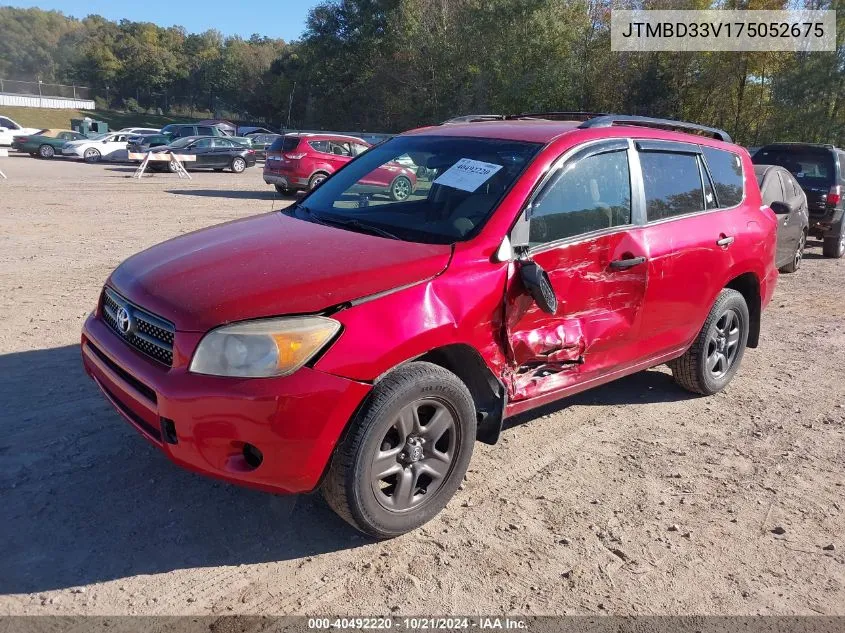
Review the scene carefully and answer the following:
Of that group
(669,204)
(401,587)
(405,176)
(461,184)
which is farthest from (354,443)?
(669,204)

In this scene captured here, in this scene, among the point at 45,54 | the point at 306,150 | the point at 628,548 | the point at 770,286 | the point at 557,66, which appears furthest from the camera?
the point at 45,54

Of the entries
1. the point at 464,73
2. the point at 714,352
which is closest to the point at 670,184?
the point at 714,352

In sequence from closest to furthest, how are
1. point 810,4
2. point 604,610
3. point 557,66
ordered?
point 604,610 < point 810,4 < point 557,66

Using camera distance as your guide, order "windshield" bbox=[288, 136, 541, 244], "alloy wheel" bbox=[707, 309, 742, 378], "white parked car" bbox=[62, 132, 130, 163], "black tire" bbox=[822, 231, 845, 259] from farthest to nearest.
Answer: "white parked car" bbox=[62, 132, 130, 163], "black tire" bbox=[822, 231, 845, 259], "alloy wheel" bbox=[707, 309, 742, 378], "windshield" bbox=[288, 136, 541, 244]

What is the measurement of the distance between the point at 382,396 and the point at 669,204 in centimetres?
251

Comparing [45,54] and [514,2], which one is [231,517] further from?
[45,54]

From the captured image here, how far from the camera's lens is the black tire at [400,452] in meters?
2.87

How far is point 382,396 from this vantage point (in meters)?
2.88

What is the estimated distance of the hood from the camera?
286 cm

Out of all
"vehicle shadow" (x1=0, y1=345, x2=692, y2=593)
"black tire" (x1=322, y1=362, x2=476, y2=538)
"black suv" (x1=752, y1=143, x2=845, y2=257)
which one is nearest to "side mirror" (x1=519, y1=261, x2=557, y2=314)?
"black tire" (x1=322, y1=362, x2=476, y2=538)

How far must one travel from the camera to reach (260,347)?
2752 mm

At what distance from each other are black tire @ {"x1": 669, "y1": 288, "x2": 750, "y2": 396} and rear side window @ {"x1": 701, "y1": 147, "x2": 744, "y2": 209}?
2.14ft

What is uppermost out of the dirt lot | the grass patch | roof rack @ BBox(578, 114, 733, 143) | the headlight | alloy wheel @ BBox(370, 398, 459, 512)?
the grass patch

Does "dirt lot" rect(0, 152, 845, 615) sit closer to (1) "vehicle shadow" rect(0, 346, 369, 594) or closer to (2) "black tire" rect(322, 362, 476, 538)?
(1) "vehicle shadow" rect(0, 346, 369, 594)
